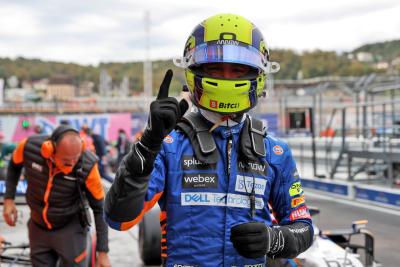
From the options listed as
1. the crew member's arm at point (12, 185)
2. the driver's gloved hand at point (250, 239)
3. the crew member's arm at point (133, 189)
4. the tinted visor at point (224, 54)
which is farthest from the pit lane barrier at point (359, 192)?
the crew member's arm at point (133, 189)

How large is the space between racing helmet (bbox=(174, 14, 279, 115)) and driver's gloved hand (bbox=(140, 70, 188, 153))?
13.0 inches

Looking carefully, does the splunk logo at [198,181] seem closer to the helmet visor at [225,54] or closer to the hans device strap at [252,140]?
the hans device strap at [252,140]

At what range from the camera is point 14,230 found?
9094 millimetres

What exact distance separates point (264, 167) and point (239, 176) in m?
0.12

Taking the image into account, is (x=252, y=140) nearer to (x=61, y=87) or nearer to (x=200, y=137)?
(x=200, y=137)

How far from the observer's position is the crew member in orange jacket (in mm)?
4164

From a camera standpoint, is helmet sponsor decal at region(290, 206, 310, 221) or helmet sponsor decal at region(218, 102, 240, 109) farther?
helmet sponsor decal at region(290, 206, 310, 221)

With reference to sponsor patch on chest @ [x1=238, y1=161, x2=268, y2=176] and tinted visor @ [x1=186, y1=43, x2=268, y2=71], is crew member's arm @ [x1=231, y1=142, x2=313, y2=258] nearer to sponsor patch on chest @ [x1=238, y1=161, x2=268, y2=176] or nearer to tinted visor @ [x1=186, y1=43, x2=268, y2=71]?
sponsor patch on chest @ [x1=238, y1=161, x2=268, y2=176]

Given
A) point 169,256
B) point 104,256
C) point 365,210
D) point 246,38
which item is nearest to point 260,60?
point 246,38

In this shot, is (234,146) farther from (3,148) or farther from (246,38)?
(3,148)

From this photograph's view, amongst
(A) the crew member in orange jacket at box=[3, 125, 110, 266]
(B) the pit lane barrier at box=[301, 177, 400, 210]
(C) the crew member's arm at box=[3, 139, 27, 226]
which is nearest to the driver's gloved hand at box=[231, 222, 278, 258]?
(A) the crew member in orange jacket at box=[3, 125, 110, 266]

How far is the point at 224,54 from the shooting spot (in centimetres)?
205

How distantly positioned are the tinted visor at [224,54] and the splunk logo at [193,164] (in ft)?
1.22

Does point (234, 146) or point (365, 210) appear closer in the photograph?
point (234, 146)
